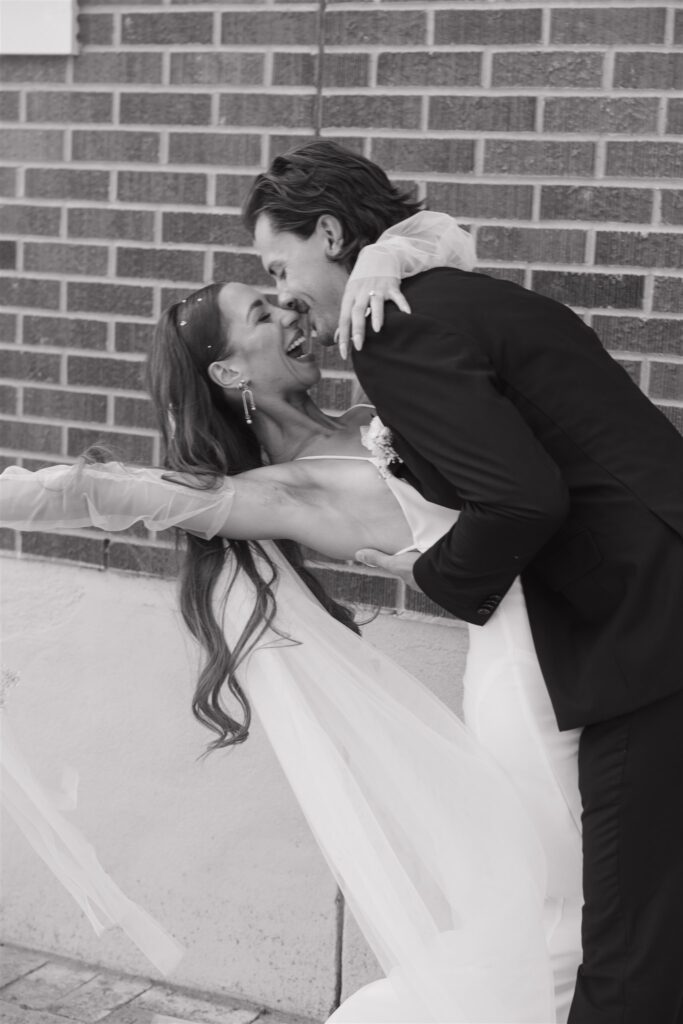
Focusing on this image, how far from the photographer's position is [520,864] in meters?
2.75

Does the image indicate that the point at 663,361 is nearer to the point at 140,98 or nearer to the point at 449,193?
the point at 449,193

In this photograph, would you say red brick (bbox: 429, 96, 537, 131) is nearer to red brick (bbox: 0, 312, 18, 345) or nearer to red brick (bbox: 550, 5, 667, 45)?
red brick (bbox: 550, 5, 667, 45)

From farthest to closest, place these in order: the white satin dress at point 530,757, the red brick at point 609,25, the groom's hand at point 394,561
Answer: the red brick at point 609,25, the groom's hand at point 394,561, the white satin dress at point 530,757

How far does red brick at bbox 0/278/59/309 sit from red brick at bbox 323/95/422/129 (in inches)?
40.8

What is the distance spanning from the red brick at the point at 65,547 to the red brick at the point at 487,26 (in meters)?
1.82

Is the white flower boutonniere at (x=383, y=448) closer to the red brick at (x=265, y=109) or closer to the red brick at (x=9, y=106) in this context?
the red brick at (x=265, y=109)

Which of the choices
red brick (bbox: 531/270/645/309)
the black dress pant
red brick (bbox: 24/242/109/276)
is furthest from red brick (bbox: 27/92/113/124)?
the black dress pant

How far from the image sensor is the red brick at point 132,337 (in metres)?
4.12

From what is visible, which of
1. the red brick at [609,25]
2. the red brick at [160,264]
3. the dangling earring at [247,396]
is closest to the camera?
the dangling earring at [247,396]

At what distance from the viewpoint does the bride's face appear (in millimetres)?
3160

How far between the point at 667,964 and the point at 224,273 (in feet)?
7.62

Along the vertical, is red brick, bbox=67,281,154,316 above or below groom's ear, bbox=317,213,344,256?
below

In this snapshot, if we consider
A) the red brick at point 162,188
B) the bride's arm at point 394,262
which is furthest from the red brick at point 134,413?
the bride's arm at point 394,262

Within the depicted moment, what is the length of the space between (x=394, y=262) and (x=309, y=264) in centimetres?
34
